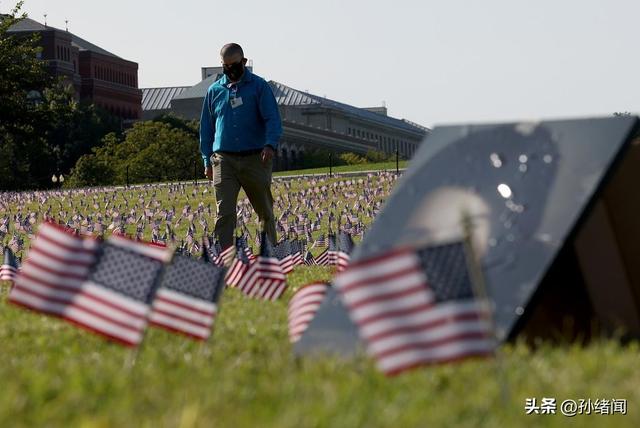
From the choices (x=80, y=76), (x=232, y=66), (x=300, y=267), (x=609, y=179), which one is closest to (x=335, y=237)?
(x=300, y=267)

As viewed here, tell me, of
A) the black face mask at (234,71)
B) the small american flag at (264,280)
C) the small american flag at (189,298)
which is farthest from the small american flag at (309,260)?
the small american flag at (189,298)

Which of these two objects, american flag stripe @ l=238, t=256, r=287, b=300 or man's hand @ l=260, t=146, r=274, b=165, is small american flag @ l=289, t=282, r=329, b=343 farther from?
man's hand @ l=260, t=146, r=274, b=165

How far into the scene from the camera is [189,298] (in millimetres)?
8305

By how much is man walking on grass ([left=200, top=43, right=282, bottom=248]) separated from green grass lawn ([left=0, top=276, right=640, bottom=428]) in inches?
274

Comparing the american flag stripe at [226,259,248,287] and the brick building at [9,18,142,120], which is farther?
the brick building at [9,18,142,120]

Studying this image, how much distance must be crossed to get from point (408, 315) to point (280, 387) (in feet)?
2.54

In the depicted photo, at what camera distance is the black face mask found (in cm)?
1502

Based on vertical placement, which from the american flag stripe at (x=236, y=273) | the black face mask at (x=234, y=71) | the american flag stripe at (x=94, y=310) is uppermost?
the black face mask at (x=234, y=71)

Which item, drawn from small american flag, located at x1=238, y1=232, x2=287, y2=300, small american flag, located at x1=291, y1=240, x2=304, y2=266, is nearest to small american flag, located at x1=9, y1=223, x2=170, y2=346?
small american flag, located at x1=238, y1=232, x2=287, y2=300

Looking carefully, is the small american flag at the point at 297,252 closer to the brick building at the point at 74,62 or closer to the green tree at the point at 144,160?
the green tree at the point at 144,160

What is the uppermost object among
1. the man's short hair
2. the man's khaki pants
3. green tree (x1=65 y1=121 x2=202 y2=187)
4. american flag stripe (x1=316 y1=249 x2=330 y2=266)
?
green tree (x1=65 y1=121 x2=202 y2=187)

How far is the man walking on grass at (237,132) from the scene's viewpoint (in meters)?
15.2

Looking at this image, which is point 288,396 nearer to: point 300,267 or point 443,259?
point 443,259

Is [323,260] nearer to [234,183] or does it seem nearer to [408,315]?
[234,183]
